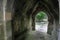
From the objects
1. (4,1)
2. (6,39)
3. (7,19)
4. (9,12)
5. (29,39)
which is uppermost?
(4,1)

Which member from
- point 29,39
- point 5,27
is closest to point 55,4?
point 29,39

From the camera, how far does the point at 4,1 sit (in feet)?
10.9

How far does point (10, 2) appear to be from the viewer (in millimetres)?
3596

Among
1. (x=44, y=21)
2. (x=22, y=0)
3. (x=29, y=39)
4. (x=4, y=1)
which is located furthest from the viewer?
(x=44, y=21)

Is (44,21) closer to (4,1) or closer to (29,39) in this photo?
(29,39)

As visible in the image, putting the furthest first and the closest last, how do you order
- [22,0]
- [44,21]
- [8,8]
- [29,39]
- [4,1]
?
[44,21]
[29,39]
[22,0]
[8,8]
[4,1]

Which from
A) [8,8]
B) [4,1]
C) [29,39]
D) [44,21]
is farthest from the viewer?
[44,21]

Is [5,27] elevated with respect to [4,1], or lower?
lower

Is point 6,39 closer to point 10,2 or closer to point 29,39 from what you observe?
point 10,2

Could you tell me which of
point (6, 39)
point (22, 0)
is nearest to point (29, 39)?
point (22, 0)

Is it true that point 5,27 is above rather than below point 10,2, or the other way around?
below

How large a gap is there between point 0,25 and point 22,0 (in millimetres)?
1835

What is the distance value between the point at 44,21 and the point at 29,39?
309 inches

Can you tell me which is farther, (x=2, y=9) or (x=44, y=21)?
(x=44, y=21)
